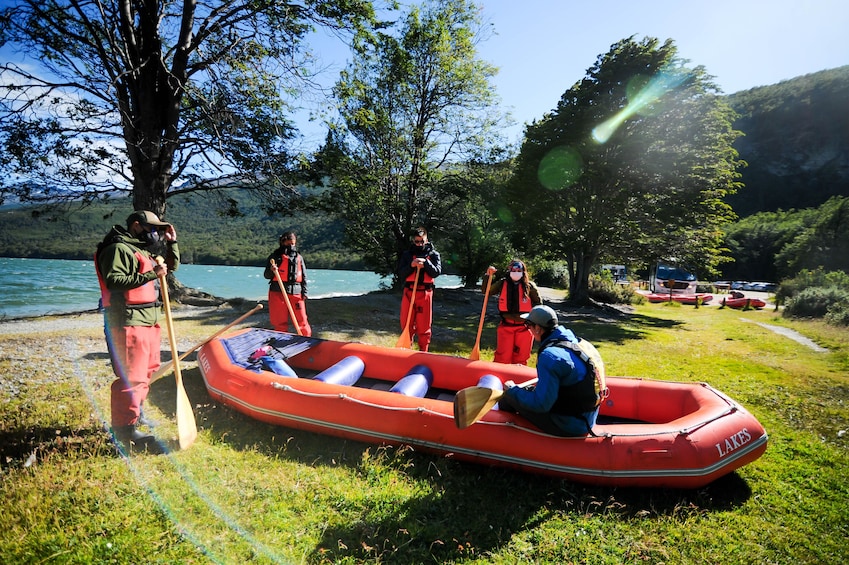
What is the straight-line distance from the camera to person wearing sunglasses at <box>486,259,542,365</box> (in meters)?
5.92

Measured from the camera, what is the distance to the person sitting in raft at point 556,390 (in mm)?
3332

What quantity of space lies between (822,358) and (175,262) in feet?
41.8

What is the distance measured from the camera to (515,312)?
19.4ft

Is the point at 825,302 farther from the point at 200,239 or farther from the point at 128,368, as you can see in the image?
the point at 200,239

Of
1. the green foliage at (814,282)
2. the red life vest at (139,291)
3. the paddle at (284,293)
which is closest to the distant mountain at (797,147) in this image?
the green foliage at (814,282)

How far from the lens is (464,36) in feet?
54.1

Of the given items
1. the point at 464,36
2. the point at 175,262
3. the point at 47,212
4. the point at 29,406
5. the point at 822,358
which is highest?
the point at 464,36

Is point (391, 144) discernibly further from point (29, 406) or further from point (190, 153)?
point (29, 406)

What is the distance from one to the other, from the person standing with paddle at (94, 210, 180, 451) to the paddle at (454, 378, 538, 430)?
113 inches

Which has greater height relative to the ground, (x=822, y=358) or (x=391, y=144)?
(x=391, y=144)

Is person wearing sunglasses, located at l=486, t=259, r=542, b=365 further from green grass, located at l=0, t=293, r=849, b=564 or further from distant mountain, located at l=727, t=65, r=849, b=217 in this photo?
distant mountain, located at l=727, t=65, r=849, b=217

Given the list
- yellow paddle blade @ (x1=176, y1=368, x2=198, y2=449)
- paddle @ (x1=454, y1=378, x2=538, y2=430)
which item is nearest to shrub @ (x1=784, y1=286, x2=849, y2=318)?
paddle @ (x1=454, y1=378, x2=538, y2=430)

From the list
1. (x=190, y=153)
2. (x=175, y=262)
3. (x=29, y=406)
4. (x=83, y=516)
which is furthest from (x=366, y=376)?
(x=190, y=153)

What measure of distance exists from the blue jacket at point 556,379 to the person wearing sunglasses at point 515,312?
233 centimetres
